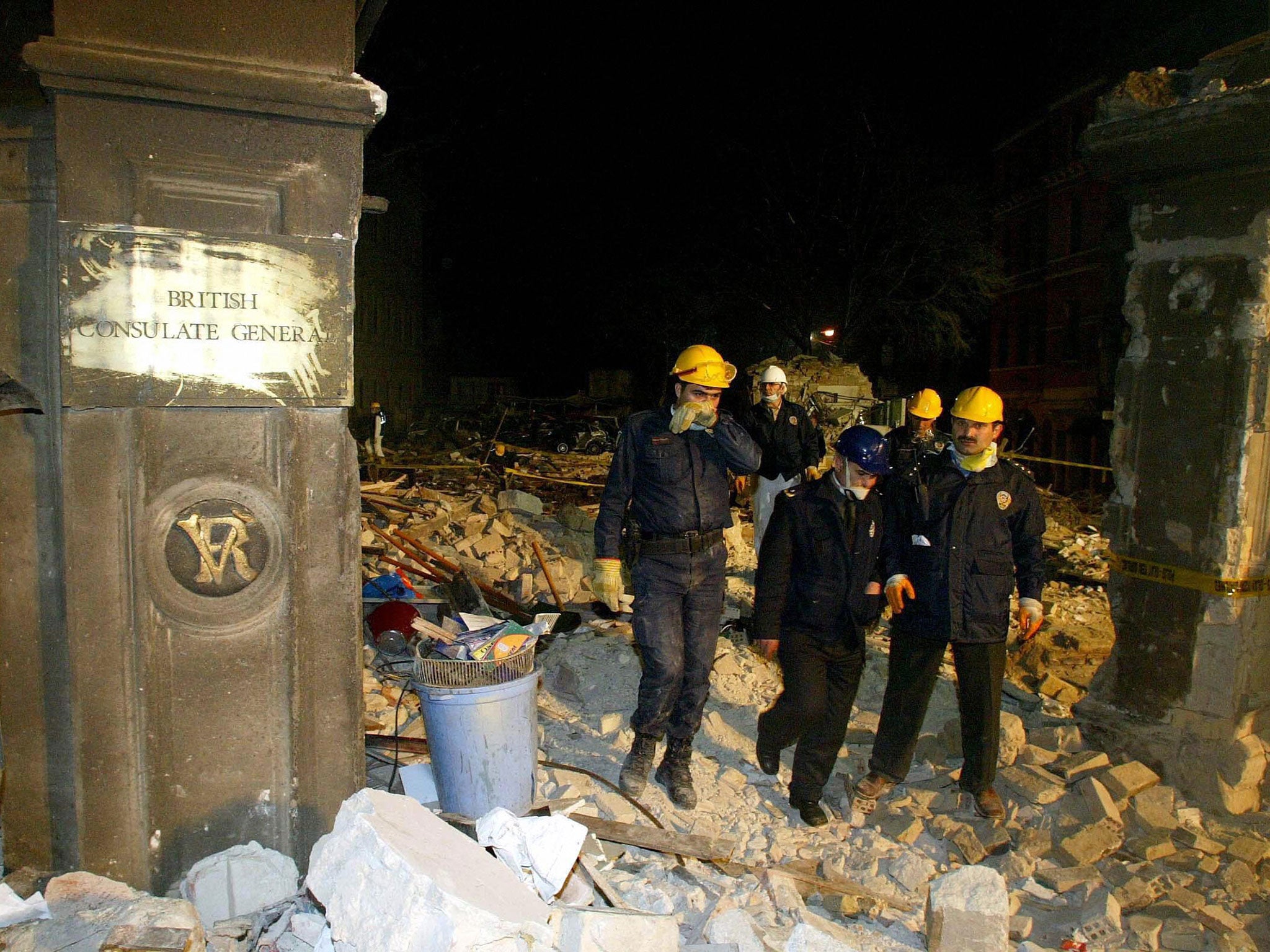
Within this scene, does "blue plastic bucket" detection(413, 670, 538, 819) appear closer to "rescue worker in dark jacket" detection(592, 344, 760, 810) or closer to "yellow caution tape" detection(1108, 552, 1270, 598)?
"rescue worker in dark jacket" detection(592, 344, 760, 810)

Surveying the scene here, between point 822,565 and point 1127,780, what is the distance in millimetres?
2141

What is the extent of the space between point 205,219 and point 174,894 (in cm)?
237

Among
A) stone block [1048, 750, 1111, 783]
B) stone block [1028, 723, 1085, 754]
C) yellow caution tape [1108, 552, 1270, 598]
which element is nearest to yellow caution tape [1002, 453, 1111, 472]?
yellow caution tape [1108, 552, 1270, 598]

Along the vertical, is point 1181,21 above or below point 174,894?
above

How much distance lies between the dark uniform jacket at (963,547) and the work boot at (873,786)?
788 millimetres

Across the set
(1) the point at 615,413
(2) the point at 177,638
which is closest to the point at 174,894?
(2) the point at 177,638

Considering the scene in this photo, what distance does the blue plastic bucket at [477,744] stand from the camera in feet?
12.9

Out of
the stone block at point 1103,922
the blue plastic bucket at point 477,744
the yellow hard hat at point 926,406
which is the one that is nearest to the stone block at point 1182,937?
the stone block at point 1103,922

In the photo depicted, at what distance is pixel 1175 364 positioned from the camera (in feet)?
16.6

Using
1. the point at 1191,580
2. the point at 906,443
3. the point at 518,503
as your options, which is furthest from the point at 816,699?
the point at 518,503

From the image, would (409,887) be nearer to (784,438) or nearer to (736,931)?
(736,931)

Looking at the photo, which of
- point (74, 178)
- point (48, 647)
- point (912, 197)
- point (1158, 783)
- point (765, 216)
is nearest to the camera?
point (74, 178)

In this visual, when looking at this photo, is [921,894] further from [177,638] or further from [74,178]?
[74,178]

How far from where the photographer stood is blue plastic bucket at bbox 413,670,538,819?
154 inches
